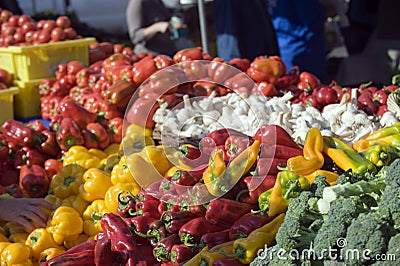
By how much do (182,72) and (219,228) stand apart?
164 centimetres

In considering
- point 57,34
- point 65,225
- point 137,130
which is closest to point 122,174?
point 65,225

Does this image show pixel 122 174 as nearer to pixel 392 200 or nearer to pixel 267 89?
pixel 267 89

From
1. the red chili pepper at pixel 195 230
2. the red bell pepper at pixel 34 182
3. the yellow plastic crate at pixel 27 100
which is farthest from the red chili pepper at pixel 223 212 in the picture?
the yellow plastic crate at pixel 27 100

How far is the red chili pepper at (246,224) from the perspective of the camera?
2.35 metres

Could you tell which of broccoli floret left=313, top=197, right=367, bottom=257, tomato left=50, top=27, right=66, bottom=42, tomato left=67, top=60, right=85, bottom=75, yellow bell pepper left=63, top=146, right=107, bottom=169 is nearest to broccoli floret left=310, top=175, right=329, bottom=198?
broccoli floret left=313, top=197, right=367, bottom=257

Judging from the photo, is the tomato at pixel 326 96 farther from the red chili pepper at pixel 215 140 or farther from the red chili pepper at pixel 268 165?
the red chili pepper at pixel 268 165

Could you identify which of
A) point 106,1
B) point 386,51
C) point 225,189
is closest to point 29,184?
point 225,189

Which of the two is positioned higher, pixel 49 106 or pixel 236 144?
pixel 236 144

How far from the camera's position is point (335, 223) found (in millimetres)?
1939

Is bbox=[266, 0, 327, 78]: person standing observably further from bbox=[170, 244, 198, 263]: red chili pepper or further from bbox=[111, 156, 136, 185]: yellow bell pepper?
bbox=[170, 244, 198, 263]: red chili pepper

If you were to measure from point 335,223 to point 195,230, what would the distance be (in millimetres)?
656

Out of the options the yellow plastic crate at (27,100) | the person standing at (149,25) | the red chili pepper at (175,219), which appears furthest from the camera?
the person standing at (149,25)

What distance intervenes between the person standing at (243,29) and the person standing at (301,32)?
0.38 ft

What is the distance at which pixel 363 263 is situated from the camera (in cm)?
181
